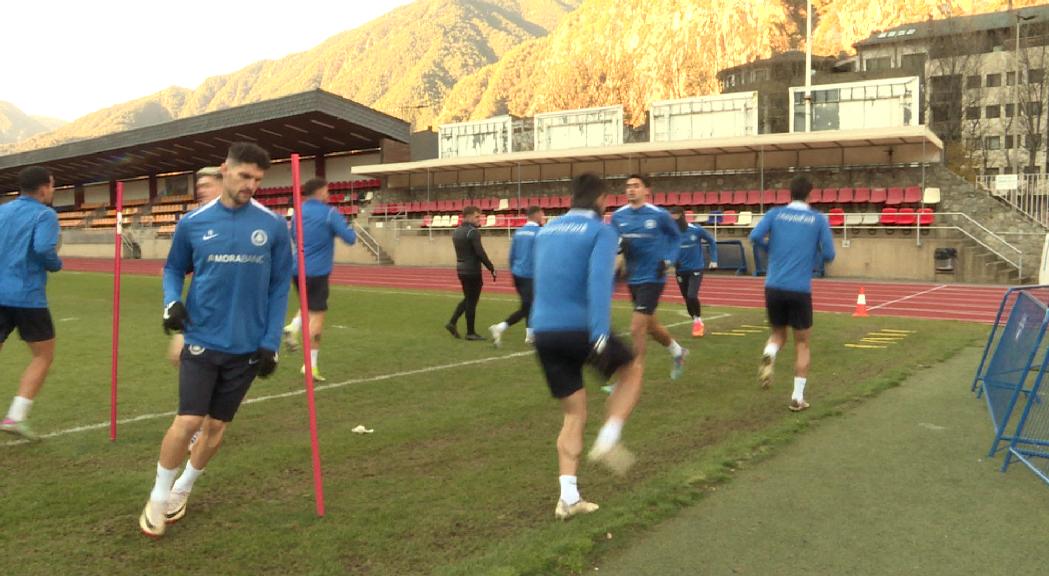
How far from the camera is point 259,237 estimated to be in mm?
4023

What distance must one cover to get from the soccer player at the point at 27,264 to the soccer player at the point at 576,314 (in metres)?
3.98

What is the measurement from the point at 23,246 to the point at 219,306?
2.93m

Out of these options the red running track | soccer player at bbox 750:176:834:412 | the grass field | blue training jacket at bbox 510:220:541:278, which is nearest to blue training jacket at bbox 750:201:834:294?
soccer player at bbox 750:176:834:412

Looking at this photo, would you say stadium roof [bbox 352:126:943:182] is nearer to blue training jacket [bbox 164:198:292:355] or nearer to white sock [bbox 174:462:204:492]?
blue training jacket [bbox 164:198:292:355]

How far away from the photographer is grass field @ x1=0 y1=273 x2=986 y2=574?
3.81 m

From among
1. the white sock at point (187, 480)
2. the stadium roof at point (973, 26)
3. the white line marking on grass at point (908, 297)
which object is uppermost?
the stadium roof at point (973, 26)

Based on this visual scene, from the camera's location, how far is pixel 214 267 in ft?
13.0

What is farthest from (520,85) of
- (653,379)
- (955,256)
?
(653,379)

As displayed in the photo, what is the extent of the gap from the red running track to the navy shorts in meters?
13.4

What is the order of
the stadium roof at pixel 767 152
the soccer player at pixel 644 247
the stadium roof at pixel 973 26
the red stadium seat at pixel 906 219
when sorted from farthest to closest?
the stadium roof at pixel 973 26 < the stadium roof at pixel 767 152 < the red stadium seat at pixel 906 219 < the soccer player at pixel 644 247

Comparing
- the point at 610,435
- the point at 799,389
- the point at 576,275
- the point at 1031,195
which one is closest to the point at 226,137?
the point at 1031,195

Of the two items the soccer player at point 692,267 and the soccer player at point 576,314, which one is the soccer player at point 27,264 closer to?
the soccer player at point 576,314

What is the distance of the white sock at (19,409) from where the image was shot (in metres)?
5.89

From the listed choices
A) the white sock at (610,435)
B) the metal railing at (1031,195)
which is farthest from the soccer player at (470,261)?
the metal railing at (1031,195)
